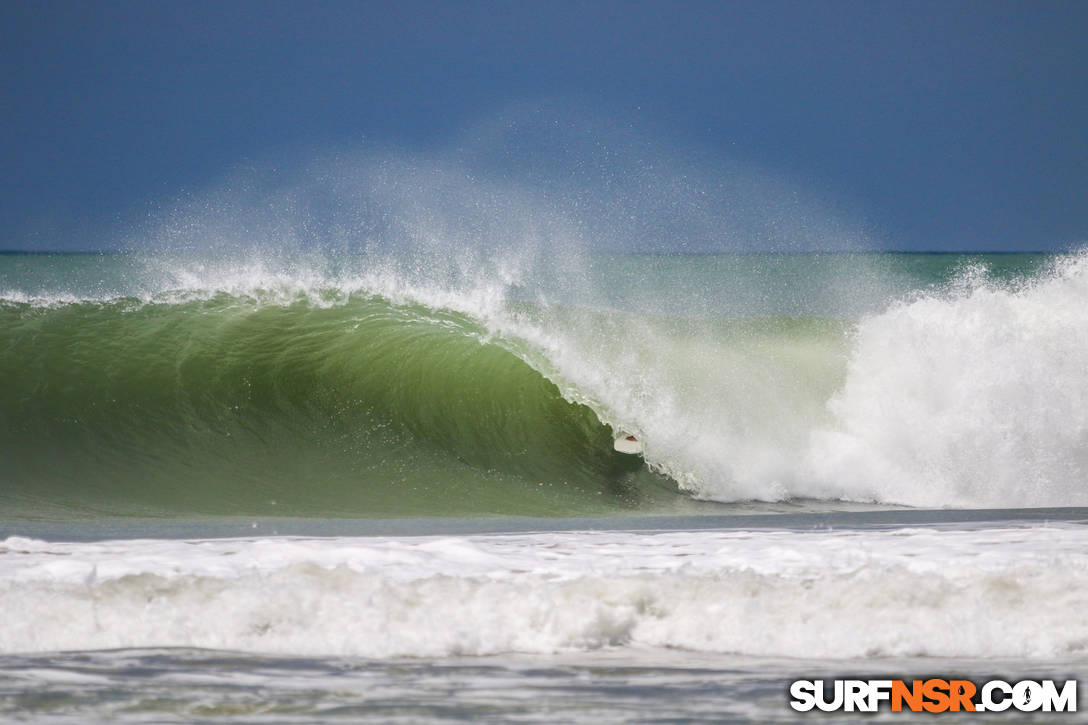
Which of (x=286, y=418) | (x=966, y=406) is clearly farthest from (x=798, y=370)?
(x=286, y=418)

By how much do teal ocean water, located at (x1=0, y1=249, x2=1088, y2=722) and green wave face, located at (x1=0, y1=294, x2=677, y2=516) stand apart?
32mm

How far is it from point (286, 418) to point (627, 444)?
2496mm

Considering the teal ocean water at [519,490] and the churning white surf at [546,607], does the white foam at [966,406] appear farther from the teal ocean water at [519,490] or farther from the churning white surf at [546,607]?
the churning white surf at [546,607]

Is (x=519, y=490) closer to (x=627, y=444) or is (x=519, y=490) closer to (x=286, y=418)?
(x=627, y=444)

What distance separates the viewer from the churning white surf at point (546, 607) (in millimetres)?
3172

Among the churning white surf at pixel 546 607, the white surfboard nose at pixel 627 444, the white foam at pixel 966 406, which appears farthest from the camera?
the white surfboard nose at pixel 627 444

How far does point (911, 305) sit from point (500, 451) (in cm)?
347

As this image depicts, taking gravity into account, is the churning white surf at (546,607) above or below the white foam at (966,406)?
below

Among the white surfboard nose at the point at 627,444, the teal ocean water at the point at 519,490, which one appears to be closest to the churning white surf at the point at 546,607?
the teal ocean water at the point at 519,490

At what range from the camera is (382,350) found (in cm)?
931

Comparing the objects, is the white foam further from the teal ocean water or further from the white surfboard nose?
the white surfboard nose

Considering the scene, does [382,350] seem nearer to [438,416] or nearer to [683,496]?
[438,416]

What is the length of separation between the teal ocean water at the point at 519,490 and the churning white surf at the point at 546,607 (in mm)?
12

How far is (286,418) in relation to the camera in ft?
27.0
